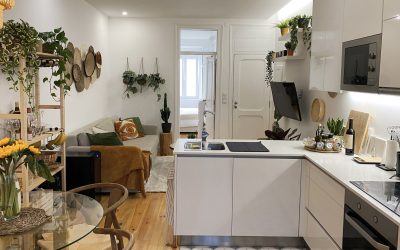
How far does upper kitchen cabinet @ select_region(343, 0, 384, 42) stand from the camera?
2486 millimetres

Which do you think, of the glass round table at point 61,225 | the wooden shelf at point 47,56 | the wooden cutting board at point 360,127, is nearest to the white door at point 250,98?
the wooden cutting board at point 360,127

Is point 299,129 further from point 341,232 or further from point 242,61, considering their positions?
point 341,232

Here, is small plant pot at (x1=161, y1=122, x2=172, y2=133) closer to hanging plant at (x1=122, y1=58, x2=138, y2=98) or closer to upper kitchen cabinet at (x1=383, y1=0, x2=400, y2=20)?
hanging plant at (x1=122, y1=58, x2=138, y2=98)

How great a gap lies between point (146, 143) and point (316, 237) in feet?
11.9

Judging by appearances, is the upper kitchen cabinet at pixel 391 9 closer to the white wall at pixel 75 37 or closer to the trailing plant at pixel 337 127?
the trailing plant at pixel 337 127

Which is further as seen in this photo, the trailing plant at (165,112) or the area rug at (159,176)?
the trailing plant at (165,112)

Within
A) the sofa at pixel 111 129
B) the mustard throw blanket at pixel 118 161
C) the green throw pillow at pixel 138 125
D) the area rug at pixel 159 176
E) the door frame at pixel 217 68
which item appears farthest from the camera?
the door frame at pixel 217 68

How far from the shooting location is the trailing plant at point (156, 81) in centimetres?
725

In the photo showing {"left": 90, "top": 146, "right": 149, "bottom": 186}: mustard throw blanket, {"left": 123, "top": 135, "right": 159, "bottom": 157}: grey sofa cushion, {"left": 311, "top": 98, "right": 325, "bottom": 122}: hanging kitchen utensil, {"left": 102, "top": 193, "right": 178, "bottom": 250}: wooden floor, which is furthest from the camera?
{"left": 123, "top": 135, "right": 159, "bottom": 157}: grey sofa cushion

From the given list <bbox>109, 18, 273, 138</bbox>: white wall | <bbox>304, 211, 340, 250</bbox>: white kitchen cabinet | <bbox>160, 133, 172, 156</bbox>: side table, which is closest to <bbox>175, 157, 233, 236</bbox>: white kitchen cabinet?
<bbox>304, 211, 340, 250</bbox>: white kitchen cabinet

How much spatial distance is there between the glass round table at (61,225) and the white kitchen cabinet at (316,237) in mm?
1570

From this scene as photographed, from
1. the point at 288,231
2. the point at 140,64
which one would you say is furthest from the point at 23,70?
the point at 140,64

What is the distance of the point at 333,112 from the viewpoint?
407 centimetres

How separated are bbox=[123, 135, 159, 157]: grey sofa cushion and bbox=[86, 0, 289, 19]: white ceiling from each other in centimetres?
219
